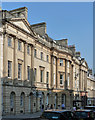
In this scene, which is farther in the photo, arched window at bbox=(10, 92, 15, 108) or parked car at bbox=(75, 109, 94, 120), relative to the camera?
arched window at bbox=(10, 92, 15, 108)

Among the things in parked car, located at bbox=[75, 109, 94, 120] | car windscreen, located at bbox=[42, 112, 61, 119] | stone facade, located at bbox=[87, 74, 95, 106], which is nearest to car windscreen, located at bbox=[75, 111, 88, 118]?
parked car, located at bbox=[75, 109, 94, 120]

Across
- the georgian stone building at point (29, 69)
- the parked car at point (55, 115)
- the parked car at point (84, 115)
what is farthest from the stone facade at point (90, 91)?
the parked car at point (55, 115)

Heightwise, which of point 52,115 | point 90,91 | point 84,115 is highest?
point 52,115

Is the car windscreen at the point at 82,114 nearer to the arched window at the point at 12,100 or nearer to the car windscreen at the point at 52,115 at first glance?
the car windscreen at the point at 52,115

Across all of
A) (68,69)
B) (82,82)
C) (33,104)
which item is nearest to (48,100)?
(33,104)

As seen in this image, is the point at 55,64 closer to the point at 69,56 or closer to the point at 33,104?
the point at 69,56

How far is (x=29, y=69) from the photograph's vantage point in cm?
3306

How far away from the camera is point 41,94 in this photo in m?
36.1

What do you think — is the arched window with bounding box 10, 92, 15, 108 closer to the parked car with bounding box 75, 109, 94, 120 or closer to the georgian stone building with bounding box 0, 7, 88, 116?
the georgian stone building with bounding box 0, 7, 88, 116

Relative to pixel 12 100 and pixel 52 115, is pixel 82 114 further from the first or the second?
pixel 12 100

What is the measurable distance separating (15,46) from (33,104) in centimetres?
970

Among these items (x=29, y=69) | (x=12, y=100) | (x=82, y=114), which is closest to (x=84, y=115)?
(x=82, y=114)

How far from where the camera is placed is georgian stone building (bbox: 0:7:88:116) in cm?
2670

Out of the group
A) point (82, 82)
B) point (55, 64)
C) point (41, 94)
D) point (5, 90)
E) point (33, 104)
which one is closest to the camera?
point (5, 90)
